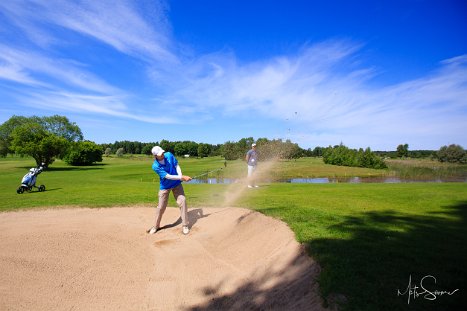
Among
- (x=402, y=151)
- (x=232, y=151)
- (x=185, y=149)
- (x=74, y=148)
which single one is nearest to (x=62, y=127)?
(x=74, y=148)

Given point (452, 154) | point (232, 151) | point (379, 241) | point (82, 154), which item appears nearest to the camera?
point (379, 241)

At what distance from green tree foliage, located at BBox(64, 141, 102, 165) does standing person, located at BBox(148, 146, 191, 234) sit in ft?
243

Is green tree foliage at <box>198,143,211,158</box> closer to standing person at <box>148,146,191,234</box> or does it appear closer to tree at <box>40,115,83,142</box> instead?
tree at <box>40,115,83,142</box>

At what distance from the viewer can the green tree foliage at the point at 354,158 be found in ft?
277

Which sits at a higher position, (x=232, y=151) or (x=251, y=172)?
(x=232, y=151)

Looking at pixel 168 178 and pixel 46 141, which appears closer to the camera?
pixel 168 178

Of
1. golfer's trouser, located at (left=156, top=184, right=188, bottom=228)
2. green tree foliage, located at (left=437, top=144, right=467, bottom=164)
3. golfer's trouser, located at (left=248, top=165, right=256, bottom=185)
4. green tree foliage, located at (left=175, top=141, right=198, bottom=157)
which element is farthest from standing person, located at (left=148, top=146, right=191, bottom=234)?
green tree foliage, located at (left=175, top=141, right=198, bottom=157)

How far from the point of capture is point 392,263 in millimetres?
5547

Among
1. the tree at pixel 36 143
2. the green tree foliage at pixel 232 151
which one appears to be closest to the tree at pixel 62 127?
the tree at pixel 36 143

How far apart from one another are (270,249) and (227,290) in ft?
6.05

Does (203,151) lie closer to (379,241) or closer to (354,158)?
(354,158)

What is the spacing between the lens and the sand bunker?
5.71m

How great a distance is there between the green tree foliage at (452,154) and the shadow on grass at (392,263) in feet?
349

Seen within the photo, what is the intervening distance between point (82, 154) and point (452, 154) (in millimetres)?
115673
